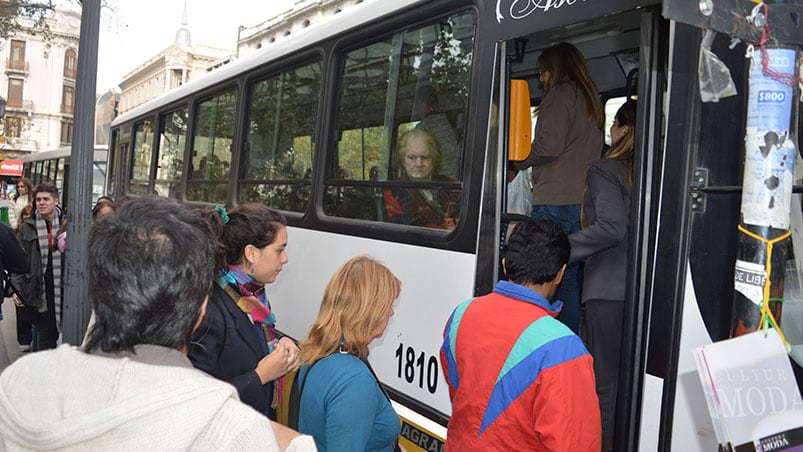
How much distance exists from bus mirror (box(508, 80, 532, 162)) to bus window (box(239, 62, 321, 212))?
206 cm

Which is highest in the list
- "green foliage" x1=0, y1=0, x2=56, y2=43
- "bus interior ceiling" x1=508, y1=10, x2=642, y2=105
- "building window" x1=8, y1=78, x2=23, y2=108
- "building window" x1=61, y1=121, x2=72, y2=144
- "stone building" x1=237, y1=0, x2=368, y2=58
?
"stone building" x1=237, y1=0, x2=368, y2=58

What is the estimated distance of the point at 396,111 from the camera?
445 cm

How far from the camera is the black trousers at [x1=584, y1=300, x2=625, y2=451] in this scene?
349cm

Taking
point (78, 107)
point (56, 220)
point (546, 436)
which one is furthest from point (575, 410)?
point (56, 220)

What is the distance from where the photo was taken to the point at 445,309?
151 inches

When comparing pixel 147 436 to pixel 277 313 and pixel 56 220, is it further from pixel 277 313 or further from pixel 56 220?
pixel 56 220

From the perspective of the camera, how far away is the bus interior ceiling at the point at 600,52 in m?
3.52

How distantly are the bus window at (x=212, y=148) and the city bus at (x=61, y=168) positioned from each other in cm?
1387

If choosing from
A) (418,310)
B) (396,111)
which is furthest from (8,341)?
(418,310)

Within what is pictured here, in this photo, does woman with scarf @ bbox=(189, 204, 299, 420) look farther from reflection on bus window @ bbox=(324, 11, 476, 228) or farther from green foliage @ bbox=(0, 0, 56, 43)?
green foliage @ bbox=(0, 0, 56, 43)

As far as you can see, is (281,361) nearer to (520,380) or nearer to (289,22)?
(520,380)

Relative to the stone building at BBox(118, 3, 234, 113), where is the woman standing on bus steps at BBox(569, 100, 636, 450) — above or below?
below

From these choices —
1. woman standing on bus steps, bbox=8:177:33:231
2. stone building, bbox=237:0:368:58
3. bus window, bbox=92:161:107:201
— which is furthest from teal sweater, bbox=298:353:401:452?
stone building, bbox=237:0:368:58

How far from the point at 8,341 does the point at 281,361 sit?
7918 millimetres
